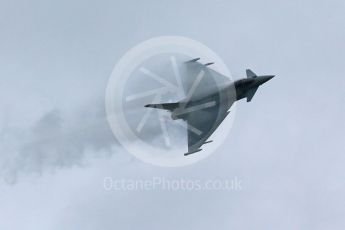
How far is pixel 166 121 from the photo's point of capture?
648 feet

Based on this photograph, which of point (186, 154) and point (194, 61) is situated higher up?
point (194, 61)

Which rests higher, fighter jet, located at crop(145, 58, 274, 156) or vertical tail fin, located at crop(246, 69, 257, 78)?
vertical tail fin, located at crop(246, 69, 257, 78)

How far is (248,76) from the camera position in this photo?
635 ft

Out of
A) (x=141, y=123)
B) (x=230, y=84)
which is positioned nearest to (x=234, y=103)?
(x=230, y=84)

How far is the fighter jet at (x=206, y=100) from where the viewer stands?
19150 cm

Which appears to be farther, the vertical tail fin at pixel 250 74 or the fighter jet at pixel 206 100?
the vertical tail fin at pixel 250 74

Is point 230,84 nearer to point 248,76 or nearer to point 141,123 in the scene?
point 248,76

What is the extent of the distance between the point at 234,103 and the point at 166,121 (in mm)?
12563

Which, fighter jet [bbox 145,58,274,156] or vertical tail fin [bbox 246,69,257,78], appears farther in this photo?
vertical tail fin [bbox 246,69,257,78]

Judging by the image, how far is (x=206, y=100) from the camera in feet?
629

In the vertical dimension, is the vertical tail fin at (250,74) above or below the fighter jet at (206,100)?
above

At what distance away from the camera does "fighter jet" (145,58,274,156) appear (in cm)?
19150

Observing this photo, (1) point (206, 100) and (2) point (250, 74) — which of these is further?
(2) point (250, 74)

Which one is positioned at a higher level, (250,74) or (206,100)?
(250,74)
